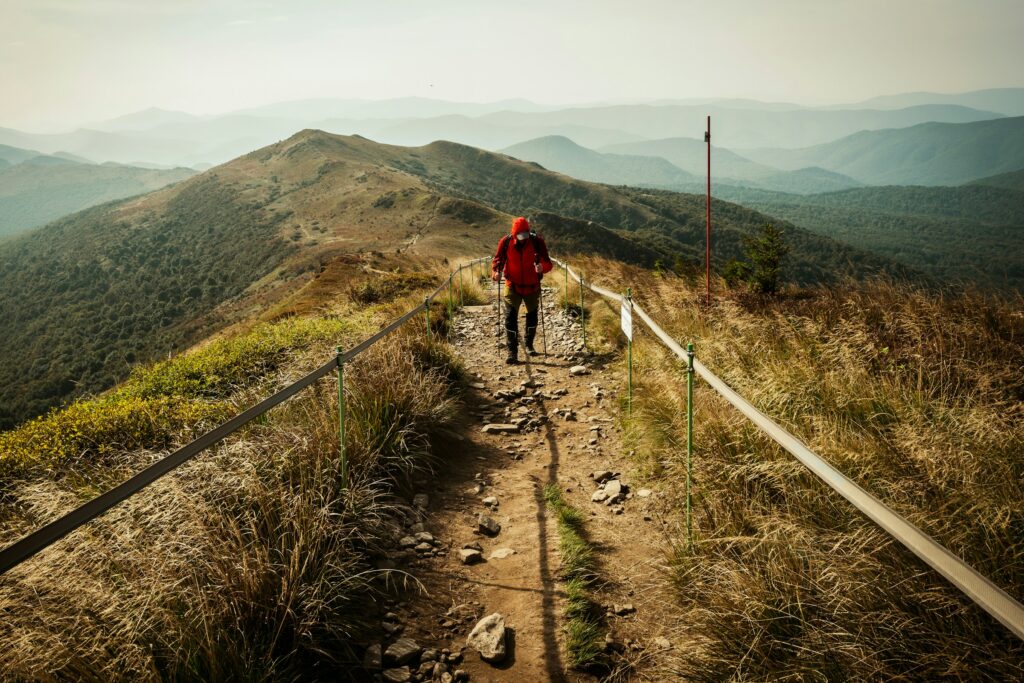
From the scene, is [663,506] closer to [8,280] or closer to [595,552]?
[595,552]

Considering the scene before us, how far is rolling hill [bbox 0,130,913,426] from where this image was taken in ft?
272

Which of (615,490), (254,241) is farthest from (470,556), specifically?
(254,241)

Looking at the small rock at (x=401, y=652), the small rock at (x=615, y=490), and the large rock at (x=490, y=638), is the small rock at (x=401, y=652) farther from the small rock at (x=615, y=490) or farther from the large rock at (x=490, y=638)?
the small rock at (x=615, y=490)

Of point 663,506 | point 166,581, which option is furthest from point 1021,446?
point 166,581

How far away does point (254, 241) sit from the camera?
108 m

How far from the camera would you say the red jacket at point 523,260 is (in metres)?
8.83

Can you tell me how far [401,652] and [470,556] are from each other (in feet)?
3.35

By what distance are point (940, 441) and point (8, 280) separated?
634ft

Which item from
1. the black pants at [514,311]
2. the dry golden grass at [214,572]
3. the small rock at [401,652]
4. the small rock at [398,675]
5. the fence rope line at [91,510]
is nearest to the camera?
the fence rope line at [91,510]

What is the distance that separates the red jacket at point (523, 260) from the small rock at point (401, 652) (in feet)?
21.1

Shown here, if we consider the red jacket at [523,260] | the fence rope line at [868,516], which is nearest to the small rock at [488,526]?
the fence rope line at [868,516]

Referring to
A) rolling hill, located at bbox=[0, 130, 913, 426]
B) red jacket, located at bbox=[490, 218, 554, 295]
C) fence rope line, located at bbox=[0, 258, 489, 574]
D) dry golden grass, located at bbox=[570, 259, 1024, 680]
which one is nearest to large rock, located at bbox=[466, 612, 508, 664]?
dry golden grass, located at bbox=[570, 259, 1024, 680]

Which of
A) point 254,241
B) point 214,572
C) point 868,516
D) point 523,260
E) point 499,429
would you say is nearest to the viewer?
point 868,516

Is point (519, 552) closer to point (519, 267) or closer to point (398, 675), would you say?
point (398, 675)
